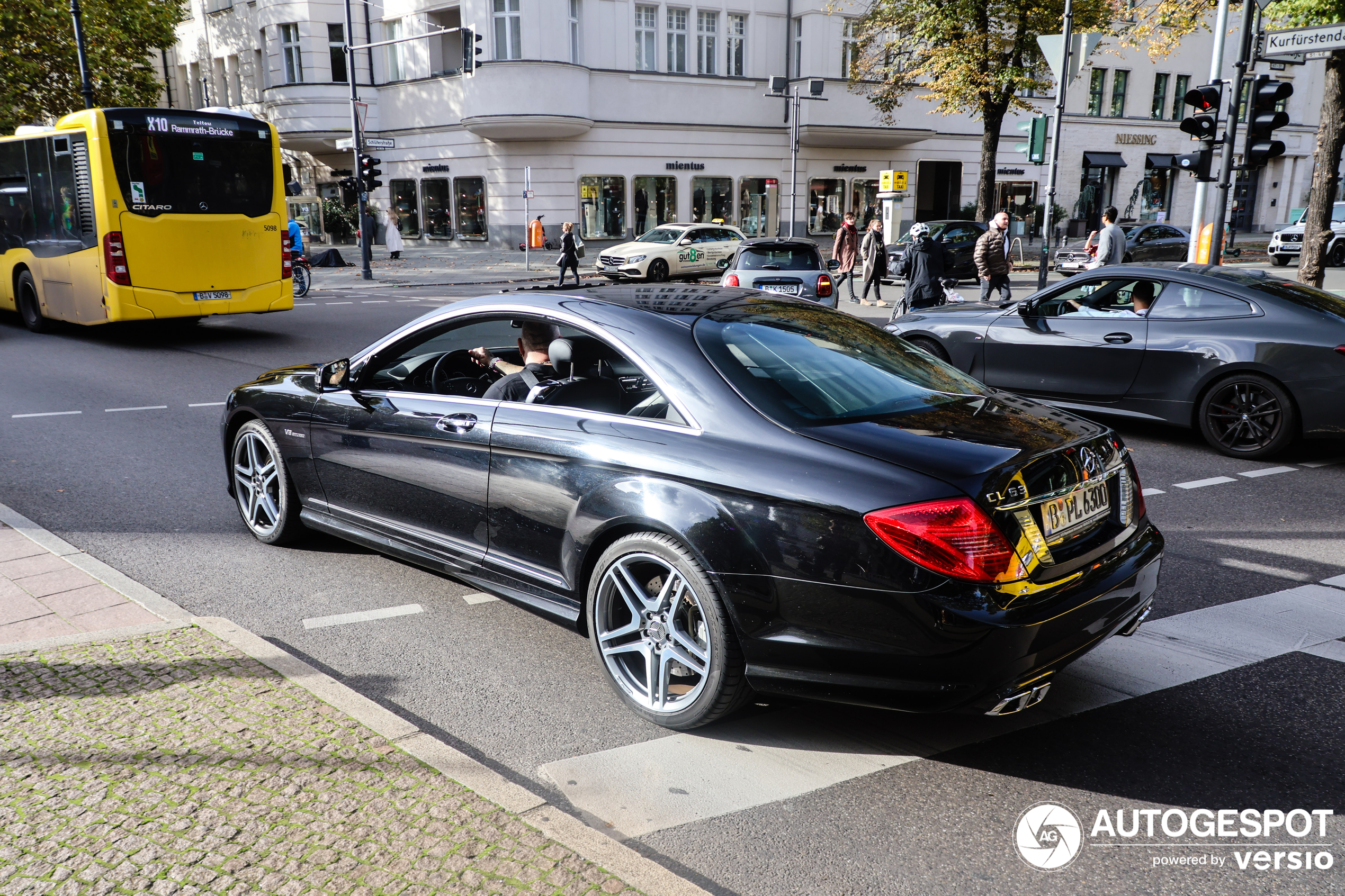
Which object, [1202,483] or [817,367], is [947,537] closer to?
[817,367]

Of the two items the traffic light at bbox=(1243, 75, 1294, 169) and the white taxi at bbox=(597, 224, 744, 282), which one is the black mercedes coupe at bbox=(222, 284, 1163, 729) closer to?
the traffic light at bbox=(1243, 75, 1294, 169)

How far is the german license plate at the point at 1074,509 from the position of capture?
3205mm

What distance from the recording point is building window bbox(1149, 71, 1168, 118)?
47.6 metres

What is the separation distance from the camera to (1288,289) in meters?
7.93

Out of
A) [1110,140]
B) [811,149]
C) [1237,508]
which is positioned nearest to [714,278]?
[811,149]

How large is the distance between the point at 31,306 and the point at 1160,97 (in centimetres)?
4807

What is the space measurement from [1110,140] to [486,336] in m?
48.1

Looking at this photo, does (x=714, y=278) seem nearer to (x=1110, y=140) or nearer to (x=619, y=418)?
(x=619, y=418)

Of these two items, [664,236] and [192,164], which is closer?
[192,164]

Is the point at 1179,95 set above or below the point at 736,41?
below

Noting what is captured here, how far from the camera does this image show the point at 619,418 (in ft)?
12.3

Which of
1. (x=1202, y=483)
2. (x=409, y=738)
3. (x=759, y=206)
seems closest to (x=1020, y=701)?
(x=409, y=738)

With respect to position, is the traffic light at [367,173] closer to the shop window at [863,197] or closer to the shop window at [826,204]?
the shop window at [826,204]

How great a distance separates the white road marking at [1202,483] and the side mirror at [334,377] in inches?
216
